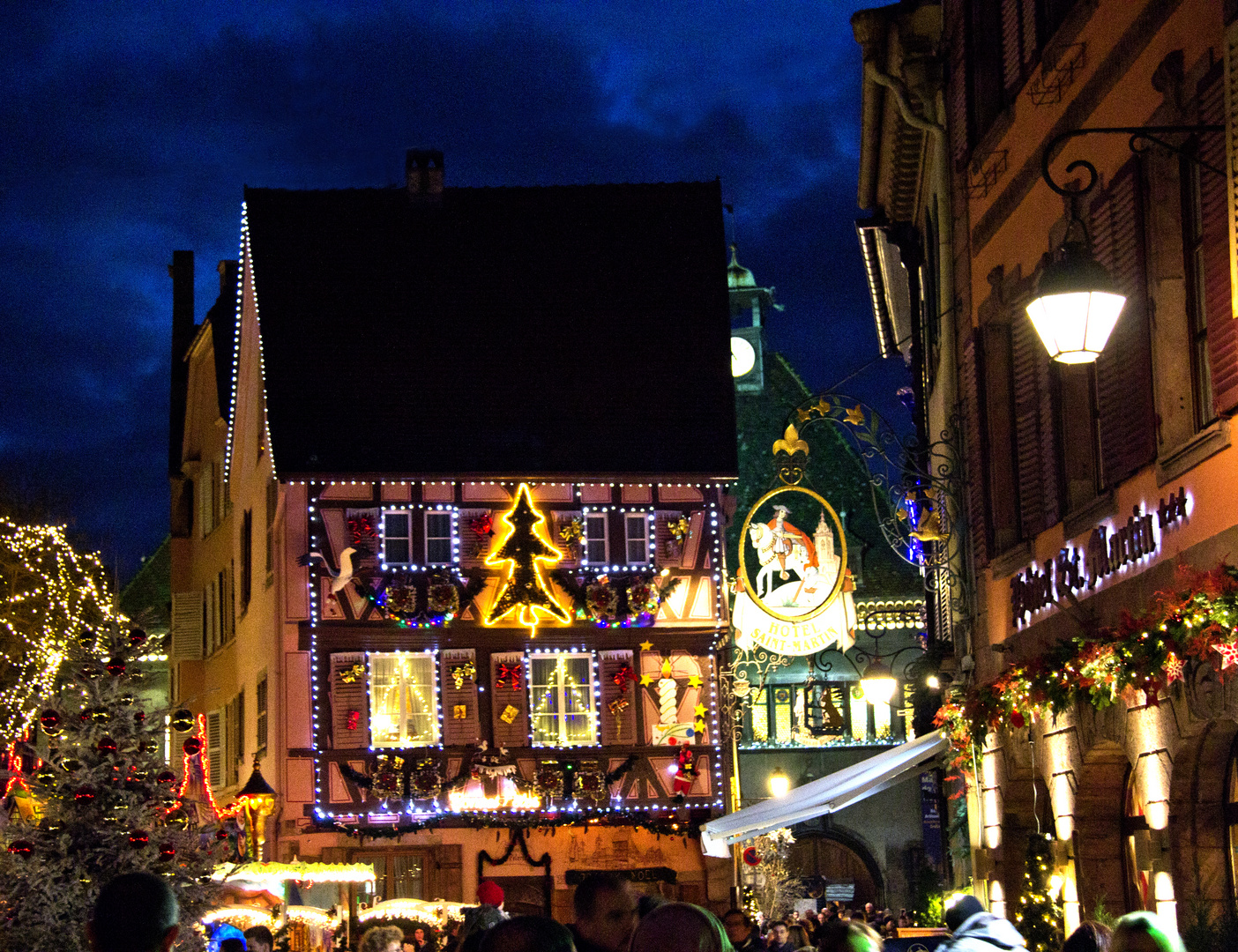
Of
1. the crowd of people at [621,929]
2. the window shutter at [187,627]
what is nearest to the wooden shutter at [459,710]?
the window shutter at [187,627]

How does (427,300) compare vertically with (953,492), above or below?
above

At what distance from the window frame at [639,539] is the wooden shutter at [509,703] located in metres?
2.23

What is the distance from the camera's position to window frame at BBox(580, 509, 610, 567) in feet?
89.1

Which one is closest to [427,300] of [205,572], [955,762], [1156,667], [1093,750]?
[205,572]

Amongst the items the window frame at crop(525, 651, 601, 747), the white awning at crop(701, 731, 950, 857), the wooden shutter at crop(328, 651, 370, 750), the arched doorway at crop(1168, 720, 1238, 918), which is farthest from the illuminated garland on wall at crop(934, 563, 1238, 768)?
the wooden shutter at crop(328, 651, 370, 750)

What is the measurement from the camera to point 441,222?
30.3 meters

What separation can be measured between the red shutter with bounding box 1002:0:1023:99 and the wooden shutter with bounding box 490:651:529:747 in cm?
1468

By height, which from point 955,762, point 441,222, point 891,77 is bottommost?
point 955,762

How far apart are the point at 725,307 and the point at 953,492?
14004 mm

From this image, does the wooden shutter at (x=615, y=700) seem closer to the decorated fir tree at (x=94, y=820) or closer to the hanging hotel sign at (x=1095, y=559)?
the decorated fir tree at (x=94, y=820)

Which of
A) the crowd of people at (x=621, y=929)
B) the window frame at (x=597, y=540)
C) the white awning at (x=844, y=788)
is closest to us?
the crowd of people at (x=621, y=929)

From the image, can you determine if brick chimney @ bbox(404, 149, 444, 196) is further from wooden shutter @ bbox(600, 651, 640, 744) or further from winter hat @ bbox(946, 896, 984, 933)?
winter hat @ bbox(946, 896, 984, 933)

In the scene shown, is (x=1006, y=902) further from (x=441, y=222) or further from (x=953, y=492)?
(x=441, y=222)

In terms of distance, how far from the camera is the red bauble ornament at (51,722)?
13703 millimetres
